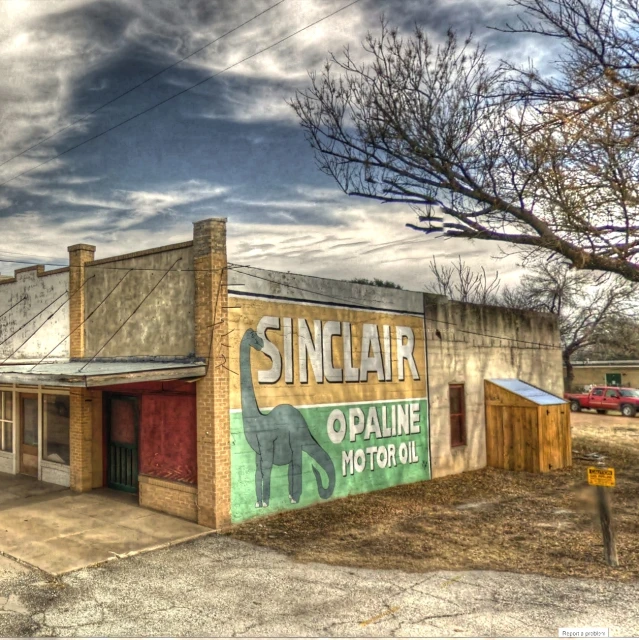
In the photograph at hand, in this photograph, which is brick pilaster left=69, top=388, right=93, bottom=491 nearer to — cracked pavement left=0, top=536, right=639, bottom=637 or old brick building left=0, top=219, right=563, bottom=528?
old brick building left=0, top=219, right=563, bottom=528

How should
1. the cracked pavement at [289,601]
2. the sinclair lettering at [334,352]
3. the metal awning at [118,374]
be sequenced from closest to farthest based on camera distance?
the cracked pavement at [289,601], the metal awning at [118,374], the sinclair lettering at [334,352]

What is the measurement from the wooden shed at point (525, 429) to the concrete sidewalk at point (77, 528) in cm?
997

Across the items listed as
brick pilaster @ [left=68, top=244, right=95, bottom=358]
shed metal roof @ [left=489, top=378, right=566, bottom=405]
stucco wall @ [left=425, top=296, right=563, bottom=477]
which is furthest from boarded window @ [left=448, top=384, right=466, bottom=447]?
brick pilaster @ [left=68, top=244, right=95, bottom=358]

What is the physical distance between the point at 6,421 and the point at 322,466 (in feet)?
31.5

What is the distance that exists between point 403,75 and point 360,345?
19.9ft

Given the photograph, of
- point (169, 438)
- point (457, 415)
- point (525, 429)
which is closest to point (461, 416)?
point (457, 415)

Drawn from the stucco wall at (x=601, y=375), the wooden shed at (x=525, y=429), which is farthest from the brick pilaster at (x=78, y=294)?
the stucco wall at (x=601, y=375)

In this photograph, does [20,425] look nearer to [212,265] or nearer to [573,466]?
[212,265]

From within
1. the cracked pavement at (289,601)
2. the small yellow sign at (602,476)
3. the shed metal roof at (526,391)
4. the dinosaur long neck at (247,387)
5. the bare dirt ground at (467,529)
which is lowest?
the bare dirt ground at (467,529)

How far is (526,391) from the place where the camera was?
1781 cm

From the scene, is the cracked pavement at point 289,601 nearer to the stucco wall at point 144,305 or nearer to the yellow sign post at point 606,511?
the yellow sign post at point 606,511

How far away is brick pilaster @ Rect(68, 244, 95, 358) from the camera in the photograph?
1409 cm

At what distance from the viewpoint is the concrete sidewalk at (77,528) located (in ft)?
30.9

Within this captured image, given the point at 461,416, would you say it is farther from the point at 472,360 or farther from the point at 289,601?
the point at 289,601
